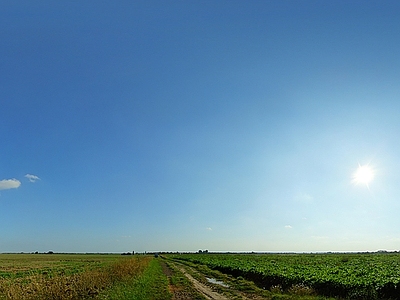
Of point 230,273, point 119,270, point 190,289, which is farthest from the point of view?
point 230,273

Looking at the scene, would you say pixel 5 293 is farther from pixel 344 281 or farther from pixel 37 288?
pixel 344 281

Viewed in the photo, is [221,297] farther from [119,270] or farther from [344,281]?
[119,270]

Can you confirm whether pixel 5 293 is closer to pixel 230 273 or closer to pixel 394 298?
pixel 394 298

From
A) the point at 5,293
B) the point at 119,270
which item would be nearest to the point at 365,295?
the point at 5,293

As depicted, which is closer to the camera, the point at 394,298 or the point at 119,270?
the point at 394,298

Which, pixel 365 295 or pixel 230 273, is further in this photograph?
pixel 230 273

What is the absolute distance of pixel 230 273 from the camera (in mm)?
38844

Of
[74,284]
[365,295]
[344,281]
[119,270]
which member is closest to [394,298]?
[365,295]

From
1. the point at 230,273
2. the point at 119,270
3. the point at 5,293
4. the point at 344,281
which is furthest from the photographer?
the point at 230,273

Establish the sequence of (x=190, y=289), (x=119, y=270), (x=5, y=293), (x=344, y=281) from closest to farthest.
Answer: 1. (x=5, y=293)
2. (x=344, y=281)
3. (x=190, y=289)
4. (x=119, y=270)

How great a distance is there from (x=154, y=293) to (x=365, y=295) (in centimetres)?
1258

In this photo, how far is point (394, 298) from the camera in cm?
1695

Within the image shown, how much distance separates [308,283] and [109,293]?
12680mm

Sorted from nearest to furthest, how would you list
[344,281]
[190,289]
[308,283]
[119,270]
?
[344,281], [308,283], [190,289], [119,270]
